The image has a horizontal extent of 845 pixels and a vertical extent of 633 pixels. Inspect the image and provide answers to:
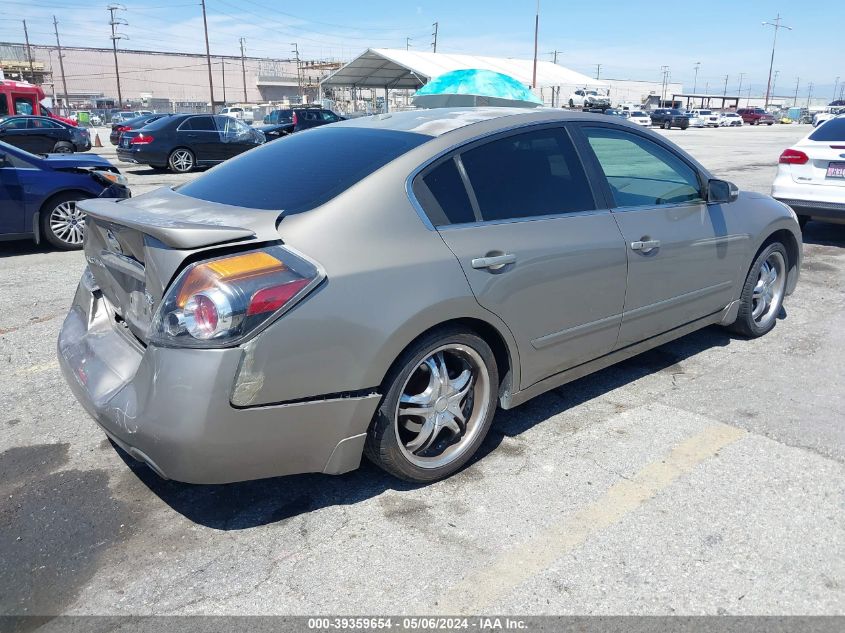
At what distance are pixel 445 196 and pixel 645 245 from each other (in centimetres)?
130

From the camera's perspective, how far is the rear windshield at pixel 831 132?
787 cm

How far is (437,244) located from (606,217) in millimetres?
1160

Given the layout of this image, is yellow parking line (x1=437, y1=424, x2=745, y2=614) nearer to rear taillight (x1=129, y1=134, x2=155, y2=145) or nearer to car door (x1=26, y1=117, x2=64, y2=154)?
rear taillight (x1=129, y1=134, x2=155, y2=145)

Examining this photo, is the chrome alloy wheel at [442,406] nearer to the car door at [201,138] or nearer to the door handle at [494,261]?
the door handle at [494,261]

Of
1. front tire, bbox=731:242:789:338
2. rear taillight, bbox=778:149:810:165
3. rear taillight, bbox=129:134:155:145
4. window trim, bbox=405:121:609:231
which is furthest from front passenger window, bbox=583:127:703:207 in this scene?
rear taillight, bbox=129:134:155:145

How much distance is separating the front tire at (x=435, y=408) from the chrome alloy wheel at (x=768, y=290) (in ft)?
8.72

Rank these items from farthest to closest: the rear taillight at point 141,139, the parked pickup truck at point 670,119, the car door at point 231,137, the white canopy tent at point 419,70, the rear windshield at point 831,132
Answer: the parked pickup truck at point 670,119 → the white canopy tent at point 419,70 → the car door at point 231,137 → the rear taillight at point 141,139 → the rear windshield at point 831,132

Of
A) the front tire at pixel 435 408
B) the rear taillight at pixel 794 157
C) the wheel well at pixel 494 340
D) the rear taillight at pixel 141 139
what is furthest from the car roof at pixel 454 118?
the rear taillight at pixel 141 139

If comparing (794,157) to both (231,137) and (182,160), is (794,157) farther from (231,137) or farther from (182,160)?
(182,160)

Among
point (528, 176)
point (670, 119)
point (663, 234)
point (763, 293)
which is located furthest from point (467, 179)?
point (670, 119)

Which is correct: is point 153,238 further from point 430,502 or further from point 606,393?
point 606,393

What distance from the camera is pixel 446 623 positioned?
226 cm

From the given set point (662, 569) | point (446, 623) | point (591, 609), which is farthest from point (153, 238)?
point (662, 569)

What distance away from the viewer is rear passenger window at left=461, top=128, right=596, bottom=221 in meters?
3.12
